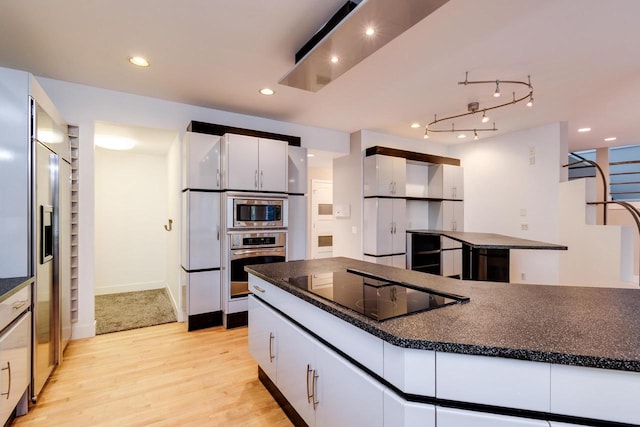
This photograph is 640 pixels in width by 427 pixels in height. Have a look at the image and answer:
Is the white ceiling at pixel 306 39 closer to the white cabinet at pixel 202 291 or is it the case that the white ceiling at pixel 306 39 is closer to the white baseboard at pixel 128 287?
the white cabinet at pixel 202 291

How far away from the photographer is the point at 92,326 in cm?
315

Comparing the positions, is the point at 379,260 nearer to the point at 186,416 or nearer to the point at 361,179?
the point at 361,179

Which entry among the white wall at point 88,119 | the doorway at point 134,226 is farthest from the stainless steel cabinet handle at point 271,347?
the doorway at point 134,226

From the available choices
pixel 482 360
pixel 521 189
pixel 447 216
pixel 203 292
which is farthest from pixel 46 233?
pixel 521 189

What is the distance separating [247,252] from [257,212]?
48 centimetres

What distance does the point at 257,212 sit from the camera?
11.7 feet

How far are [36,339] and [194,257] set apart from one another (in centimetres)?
148

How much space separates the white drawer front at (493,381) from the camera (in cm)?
91

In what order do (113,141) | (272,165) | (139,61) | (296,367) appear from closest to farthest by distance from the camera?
1. (296,367)
2. (139,61)
3. (272,165)
4. (113,141)

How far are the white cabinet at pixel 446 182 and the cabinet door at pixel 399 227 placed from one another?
0.96 metres

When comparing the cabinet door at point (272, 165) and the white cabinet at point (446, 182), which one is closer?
the cabinet door at point (272, 165)

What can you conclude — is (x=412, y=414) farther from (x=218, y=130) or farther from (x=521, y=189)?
(x=521, y=189)

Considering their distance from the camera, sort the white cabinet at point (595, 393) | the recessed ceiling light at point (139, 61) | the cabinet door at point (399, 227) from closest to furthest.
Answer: the white cabinet at point (595, 393) < the recessed ceiling light at point (139, 61) < the cabinet door at point (399, 227)

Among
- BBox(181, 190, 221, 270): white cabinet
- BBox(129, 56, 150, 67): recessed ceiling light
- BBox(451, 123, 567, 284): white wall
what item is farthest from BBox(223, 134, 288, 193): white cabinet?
BBox(451, 123, 567, 284): white wall
